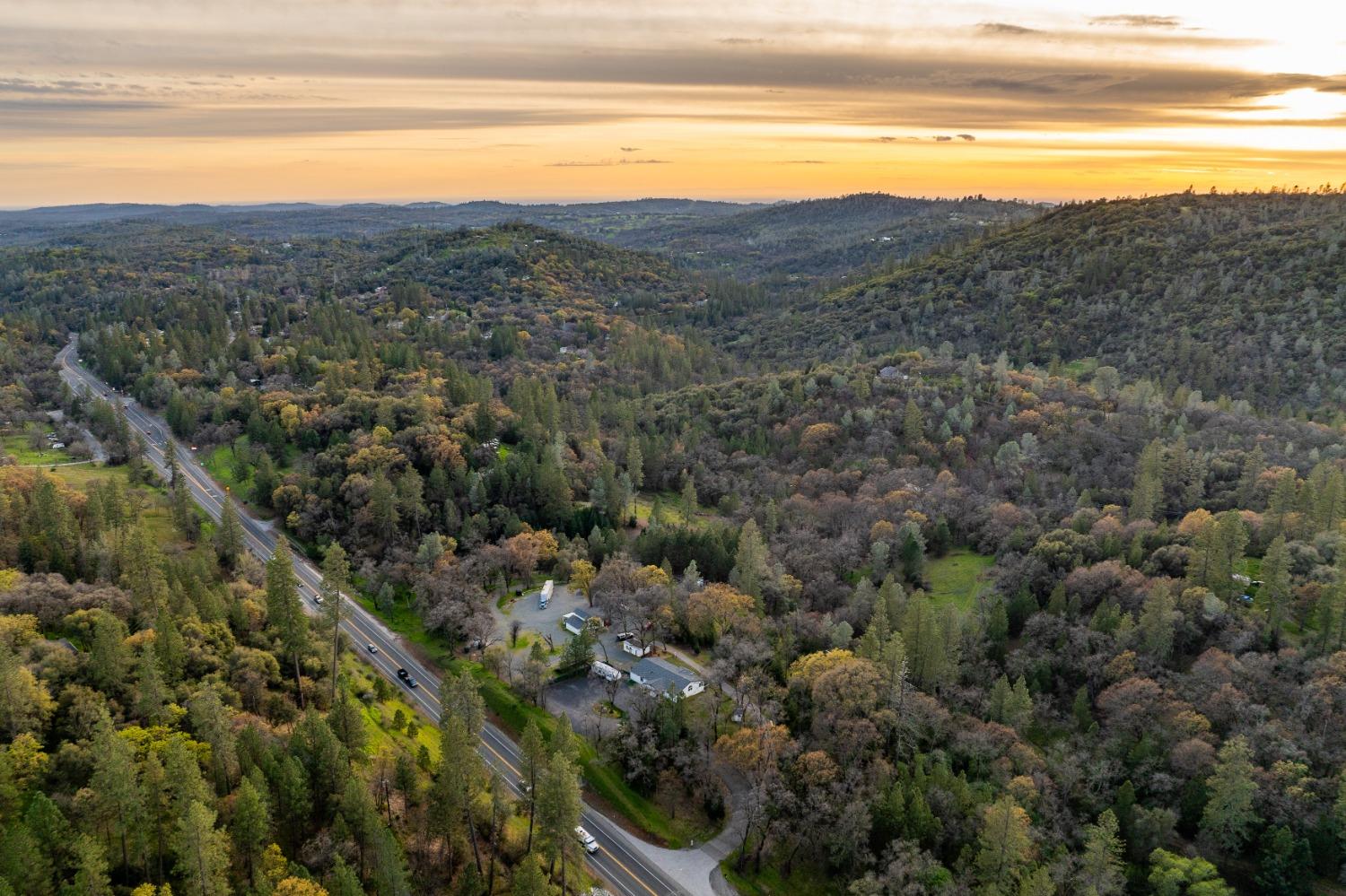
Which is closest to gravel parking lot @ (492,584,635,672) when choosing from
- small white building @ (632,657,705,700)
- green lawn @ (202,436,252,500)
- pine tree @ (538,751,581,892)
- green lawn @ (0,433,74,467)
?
small white building @ (632,657,705,700)

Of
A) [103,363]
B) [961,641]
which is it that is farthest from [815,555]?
[103,363]

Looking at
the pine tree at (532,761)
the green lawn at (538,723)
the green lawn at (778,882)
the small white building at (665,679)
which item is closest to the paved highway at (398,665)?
the green lawn at (538,723)

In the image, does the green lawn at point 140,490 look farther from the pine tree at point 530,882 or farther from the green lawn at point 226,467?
the pine tree at point 530,882

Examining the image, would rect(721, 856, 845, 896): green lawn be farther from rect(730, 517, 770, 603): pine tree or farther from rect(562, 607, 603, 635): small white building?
rect(730, 517, 770, 603): pine tree

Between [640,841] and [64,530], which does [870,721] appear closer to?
[640,841]

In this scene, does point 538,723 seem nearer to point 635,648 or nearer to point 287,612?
point 635,648
